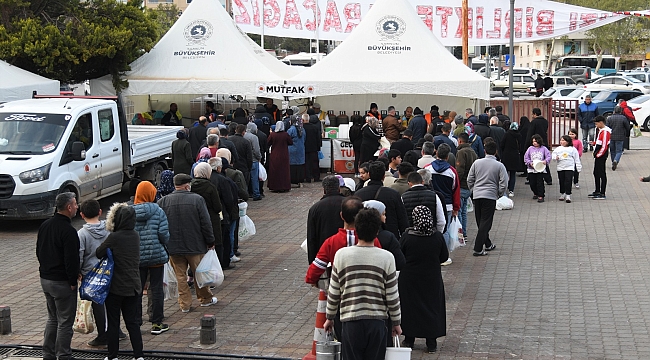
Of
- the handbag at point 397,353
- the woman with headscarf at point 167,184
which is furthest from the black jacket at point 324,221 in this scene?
the woman with headscarf at point 167,184

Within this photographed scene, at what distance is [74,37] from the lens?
20500 mm

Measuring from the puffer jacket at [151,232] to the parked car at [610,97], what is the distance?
29.1m

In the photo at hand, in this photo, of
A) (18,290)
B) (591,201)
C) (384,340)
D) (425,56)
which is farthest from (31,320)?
(425,56)

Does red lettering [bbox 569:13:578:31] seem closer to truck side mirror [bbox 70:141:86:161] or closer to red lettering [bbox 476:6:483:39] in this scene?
red lettering [bbox 476:6:483:39]

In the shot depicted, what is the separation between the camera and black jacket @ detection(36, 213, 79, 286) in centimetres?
718

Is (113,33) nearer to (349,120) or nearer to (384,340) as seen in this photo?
(349,120)

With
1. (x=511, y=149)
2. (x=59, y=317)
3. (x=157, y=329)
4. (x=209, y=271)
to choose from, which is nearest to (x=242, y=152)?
(x=511, y=149)

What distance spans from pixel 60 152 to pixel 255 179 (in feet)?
13.5

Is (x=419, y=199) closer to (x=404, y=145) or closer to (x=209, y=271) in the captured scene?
(x=209, y=271)

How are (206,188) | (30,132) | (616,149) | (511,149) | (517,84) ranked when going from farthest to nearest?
(517,84)
(616,149)
(511,149)
(30,132)
(206,188)

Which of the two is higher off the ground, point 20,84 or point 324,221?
point 20,84

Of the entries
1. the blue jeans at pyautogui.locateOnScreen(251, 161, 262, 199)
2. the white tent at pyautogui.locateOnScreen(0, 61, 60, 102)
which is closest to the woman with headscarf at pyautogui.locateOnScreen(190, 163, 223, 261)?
the blue jeans at pyautogui.locateOnScreen(251, 161, 262, 199)

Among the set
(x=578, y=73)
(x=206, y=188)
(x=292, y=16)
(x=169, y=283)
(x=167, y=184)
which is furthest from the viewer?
(x=578, y=73)

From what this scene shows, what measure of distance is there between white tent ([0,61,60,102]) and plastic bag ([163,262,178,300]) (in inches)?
402
